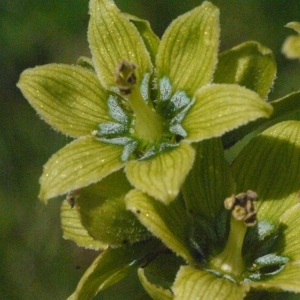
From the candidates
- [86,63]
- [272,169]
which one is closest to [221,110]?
[272,169]

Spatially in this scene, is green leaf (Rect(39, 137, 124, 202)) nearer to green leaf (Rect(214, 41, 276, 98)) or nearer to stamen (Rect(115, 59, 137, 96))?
stamen (Rect(115, 59, 137, 96))

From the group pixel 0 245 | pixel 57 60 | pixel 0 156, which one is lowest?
pixel 0 245

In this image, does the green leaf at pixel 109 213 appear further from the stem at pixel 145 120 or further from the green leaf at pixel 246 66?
the green leaf at pixel 246 66

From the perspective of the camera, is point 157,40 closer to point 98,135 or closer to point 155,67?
point 155,67

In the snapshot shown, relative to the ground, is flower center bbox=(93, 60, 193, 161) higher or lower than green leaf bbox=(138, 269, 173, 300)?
higher

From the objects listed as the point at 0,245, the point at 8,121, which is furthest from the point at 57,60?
the point at 0,245

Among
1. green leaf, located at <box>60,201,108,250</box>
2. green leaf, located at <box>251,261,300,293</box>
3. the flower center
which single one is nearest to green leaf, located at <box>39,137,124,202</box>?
the flower center

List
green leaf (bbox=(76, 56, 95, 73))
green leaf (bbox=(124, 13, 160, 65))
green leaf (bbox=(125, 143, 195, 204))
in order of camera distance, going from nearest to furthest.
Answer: green leaf (bbox=(125, 143, 195, 204)), green leaf (bbox=(124, 13, 160, 65)), green leaf (bbox=(76, 56, 95, 73))
